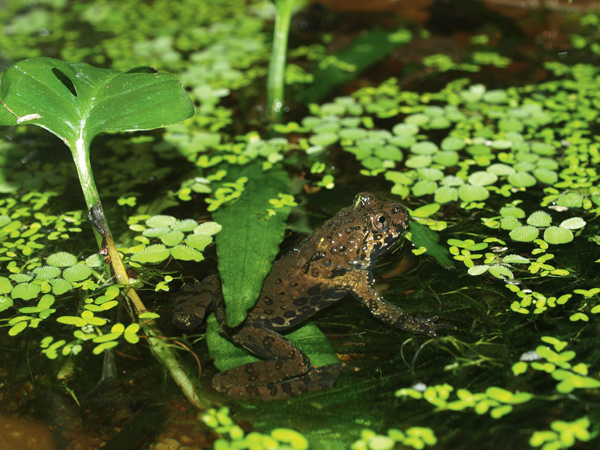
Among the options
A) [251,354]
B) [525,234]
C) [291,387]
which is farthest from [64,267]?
[525,234]

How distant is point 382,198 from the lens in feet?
8.54

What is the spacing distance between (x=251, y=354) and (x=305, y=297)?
1.10 ft

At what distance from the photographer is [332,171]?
9.46 ft

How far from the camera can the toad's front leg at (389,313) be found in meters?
1.88

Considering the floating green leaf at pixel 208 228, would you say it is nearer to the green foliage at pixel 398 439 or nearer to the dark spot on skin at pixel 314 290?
the dark spot on skin at pixel 314 290

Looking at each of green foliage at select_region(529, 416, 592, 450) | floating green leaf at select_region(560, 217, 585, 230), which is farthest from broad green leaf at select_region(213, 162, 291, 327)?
floating green leaf at select_region(560, 217, 585, 230)

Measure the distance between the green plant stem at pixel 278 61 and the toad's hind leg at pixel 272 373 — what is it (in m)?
1.99

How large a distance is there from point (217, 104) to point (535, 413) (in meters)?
3.05

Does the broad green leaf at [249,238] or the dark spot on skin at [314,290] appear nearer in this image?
the broad green leaf at [249,238]

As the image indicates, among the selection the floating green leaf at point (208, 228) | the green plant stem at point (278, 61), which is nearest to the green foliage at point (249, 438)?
the floating green leaf at point (208, 228)

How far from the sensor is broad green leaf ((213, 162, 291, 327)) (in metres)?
1.97

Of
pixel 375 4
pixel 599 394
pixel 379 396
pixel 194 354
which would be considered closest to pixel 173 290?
pixel 194 354

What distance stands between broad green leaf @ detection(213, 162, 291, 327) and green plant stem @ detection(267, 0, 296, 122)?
0.87 metres

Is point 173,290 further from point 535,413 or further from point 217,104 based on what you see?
point 217,104
